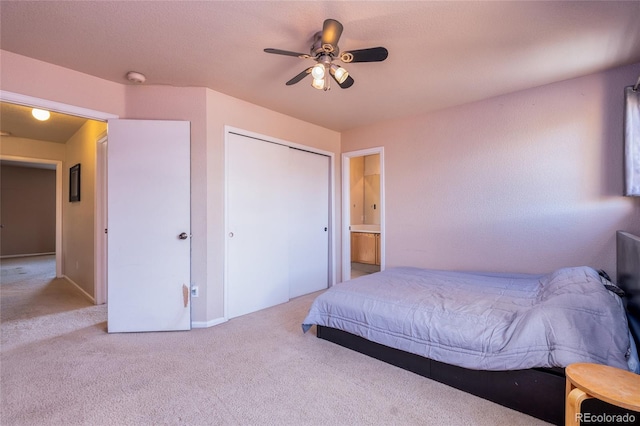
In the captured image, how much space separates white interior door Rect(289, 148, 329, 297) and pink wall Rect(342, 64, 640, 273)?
998 mm

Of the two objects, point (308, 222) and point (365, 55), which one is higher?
point (365, 55)

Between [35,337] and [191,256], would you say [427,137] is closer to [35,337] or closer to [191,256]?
[191,256]

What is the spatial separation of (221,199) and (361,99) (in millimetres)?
1905

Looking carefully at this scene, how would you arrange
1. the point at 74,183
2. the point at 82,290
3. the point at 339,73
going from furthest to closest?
the point at 74,183 < the point at 82,290 < the point at 339,73

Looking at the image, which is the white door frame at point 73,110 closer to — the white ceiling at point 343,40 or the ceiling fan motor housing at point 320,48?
the white ceiling at point 343,40

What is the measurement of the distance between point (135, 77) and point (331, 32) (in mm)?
1992

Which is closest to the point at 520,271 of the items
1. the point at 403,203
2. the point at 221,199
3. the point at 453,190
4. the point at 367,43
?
the point at 453,190

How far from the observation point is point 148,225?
2.77 m

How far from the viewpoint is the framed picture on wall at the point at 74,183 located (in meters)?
4.27

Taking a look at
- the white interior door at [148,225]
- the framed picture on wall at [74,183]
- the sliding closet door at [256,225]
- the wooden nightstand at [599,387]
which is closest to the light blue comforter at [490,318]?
the wooden nightstand at [599,387]

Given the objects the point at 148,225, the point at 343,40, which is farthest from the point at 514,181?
the point at 148,225

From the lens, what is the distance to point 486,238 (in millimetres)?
3180

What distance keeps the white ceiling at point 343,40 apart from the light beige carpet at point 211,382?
242 centimetres

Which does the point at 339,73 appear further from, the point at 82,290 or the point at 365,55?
the point at 82,290
